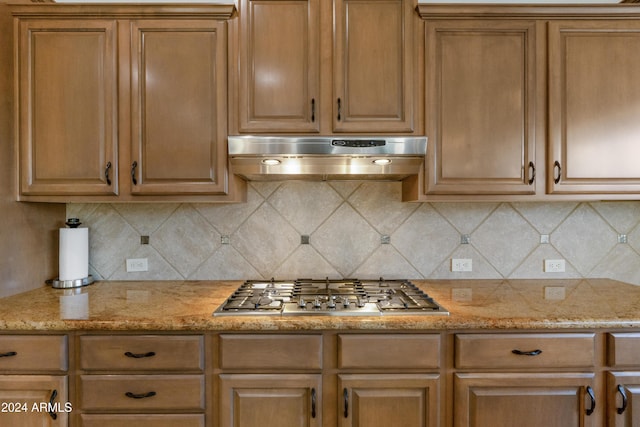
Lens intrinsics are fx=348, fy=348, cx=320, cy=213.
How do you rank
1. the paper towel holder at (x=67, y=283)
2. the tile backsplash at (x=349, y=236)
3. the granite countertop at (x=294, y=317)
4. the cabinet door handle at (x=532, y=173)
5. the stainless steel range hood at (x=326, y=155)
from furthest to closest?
the tile backsplash at (x=349, y=236)
the paper towel holder at (x=67, y=283)
the cabinet door handle at (x=532, y=173)
the stainless steel range hood at (x=326, y=155)
the granite countertop at (x=294, y=317)

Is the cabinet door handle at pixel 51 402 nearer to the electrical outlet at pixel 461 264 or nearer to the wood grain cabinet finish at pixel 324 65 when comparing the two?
the wood grain cabinet finish at pixel 324 65

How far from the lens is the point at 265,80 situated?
169 centimetres

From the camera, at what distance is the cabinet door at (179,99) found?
5.54 feet

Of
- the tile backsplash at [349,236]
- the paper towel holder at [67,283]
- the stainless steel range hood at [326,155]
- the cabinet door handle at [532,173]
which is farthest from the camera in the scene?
the tile backsplash at [349,236]

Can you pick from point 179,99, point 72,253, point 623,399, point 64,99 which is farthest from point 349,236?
point 64,99

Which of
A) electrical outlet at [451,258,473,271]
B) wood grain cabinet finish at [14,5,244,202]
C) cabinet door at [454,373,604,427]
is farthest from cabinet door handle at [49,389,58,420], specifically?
electrical outlet at [451,258,473,271]

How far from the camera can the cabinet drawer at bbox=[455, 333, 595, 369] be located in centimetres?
139

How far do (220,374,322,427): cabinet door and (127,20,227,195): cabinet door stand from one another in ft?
2.96

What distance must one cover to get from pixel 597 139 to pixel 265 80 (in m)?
1.65

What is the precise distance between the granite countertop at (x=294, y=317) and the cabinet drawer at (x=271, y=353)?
6cm

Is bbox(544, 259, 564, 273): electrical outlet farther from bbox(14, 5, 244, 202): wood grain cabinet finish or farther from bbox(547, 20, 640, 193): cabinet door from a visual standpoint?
bbox(14, 5, 244, 202): wood grain cabinet finish

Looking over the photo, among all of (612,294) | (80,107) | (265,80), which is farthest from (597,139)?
(80,107)

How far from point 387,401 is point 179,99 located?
5.40ft

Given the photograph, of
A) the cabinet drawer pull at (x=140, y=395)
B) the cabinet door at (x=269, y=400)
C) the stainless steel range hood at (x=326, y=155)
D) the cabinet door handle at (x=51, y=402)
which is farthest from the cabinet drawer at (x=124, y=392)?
the stainless steel range hood at (x=326, y=155)
